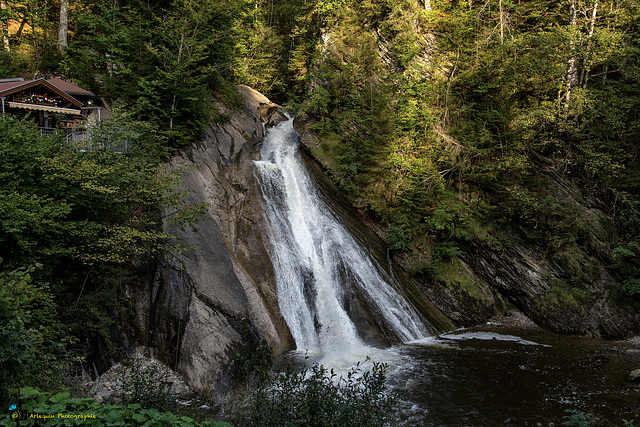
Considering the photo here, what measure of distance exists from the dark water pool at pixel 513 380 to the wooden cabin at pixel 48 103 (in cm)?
1263

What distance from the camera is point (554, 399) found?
920 centimetres

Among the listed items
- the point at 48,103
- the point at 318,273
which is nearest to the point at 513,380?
the point at 318,273

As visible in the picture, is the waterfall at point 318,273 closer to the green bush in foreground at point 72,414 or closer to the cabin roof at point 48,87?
the cabin roof at point 48,87

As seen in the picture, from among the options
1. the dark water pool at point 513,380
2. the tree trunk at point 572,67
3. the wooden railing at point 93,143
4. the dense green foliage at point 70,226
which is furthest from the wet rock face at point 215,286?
the tree trunk at point 572,67

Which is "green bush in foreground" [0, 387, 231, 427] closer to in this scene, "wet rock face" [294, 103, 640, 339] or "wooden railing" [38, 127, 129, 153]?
"wooden railing" [38, 127, 129, 153]

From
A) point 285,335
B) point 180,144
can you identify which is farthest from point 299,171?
point 285,335

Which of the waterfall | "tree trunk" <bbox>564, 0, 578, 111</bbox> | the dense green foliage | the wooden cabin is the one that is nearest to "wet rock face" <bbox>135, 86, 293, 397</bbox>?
the waterfall

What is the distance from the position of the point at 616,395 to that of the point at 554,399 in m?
1.74

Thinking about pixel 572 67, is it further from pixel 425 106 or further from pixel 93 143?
pixel 93 143

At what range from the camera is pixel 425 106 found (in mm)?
18578

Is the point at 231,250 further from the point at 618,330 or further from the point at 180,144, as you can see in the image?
the point at 618,330

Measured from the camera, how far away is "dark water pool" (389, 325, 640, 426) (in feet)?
27.6

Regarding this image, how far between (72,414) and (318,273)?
10.2 m

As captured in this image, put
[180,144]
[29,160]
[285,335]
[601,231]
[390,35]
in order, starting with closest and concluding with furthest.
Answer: [29,160] → [285,335] → [180,144] → [601,231] → [390,35]
